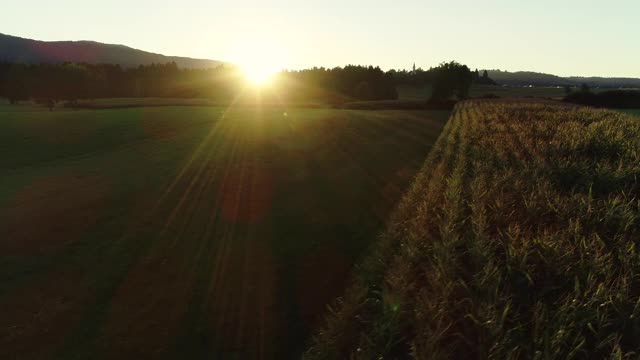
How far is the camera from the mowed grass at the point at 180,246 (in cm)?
763

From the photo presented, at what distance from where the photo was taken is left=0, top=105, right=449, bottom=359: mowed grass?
25.0ft

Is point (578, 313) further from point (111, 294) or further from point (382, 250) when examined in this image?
point (111, 294)

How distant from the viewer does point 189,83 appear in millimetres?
149375

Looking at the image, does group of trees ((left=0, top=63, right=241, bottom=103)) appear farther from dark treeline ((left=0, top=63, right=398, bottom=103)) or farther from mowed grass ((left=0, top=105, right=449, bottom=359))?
mowed grass ((left=0, top=105, right=449, bottom=359))

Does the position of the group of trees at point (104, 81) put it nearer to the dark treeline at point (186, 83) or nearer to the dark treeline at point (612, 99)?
the dark treeline at point (186, 83)

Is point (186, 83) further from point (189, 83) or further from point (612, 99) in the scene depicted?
point (612, 99)

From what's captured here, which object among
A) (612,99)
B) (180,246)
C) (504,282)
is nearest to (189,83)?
(612,99)

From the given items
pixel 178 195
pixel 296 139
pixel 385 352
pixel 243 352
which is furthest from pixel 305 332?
pixel 296 139

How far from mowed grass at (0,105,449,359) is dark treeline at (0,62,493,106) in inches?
3125

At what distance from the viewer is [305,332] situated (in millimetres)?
7766

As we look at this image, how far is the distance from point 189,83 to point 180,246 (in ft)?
479

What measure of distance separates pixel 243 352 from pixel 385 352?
10.5 feet

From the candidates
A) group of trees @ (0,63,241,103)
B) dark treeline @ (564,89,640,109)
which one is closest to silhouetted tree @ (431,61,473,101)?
dark treeline @ (564,89,640,109)

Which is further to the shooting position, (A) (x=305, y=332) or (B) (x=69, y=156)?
(B) (x=69, y=156)
